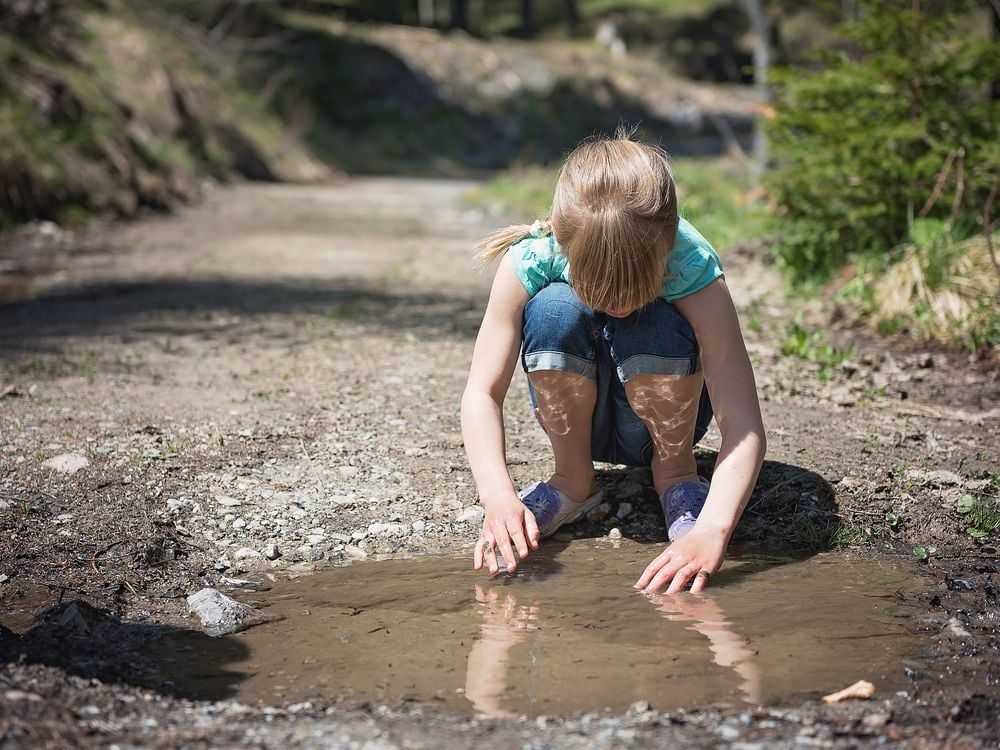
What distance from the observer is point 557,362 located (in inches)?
104

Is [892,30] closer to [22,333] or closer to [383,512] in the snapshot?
[383,512]

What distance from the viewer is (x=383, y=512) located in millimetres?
2965

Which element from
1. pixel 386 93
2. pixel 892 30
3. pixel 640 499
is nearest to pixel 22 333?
pixel 640 499

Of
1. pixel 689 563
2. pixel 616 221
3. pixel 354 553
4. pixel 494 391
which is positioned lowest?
pixel 354 553

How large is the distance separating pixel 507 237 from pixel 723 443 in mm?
755

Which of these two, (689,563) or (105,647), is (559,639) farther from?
(105,647)

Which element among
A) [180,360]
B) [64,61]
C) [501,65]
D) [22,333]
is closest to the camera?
[180,360]

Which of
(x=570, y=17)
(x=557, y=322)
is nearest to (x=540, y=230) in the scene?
(x=557, y=322)

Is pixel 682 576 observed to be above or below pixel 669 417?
below

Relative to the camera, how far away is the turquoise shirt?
2541mm

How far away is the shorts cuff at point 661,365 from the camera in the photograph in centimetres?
261

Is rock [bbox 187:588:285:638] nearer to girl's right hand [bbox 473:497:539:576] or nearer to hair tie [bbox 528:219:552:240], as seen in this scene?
girl's right hand [bbox 473:497:539:576]

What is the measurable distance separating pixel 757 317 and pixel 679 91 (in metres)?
27.9

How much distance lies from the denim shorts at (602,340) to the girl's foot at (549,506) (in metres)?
0.35
